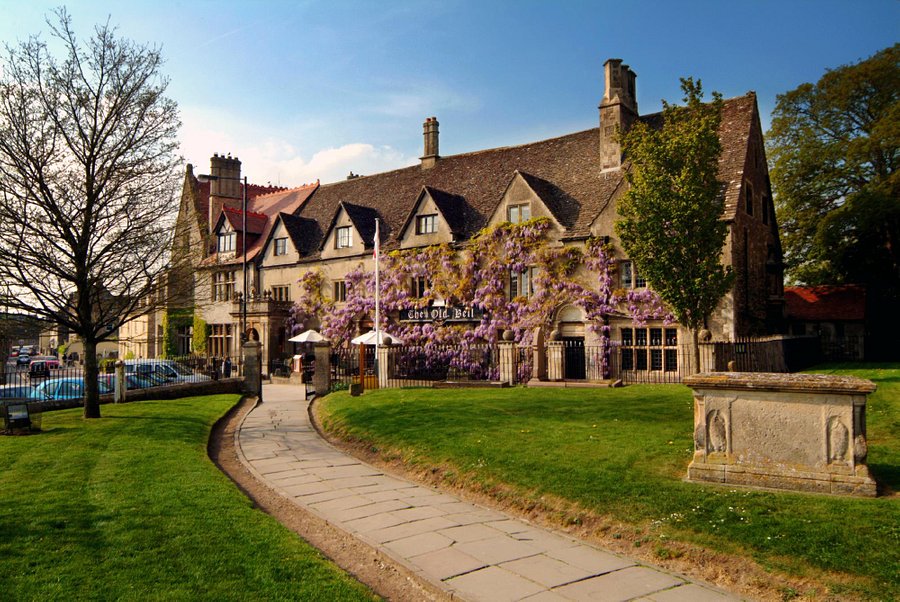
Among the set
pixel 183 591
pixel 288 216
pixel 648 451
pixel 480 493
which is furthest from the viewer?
pixel 288 216

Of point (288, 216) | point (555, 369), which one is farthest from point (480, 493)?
point (288, 216)

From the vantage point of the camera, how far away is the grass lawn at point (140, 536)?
6340mm

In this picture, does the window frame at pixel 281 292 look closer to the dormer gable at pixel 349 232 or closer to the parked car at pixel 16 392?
the dormer gable at pixel 349 232

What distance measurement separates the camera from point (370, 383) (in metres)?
26.2

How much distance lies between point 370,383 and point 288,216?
19742mm

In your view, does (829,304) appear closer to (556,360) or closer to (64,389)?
(556,360)

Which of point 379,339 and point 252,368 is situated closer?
point 252,368

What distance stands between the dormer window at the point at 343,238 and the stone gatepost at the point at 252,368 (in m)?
13.2

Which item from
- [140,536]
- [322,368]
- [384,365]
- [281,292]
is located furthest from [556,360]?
[281,292]

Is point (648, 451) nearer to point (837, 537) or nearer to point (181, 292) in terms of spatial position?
point (837, 537)

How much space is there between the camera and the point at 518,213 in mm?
31703

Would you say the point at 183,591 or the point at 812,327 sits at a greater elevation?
the point at 812,327

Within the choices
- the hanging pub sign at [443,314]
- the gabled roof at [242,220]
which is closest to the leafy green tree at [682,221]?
the hanging pub sign at [443,314]

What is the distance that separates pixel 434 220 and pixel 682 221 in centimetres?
1616
